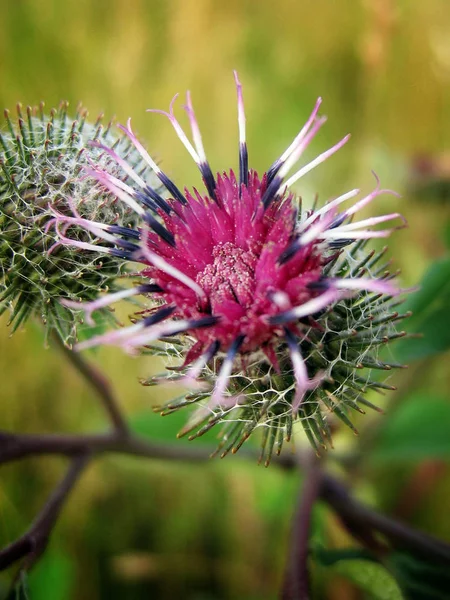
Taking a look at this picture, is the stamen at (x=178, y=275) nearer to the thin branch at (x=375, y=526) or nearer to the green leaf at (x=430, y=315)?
the green leaf at (x=430, y=315)

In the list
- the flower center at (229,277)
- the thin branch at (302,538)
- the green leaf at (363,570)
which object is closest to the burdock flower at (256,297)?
the flower center at (229,277)

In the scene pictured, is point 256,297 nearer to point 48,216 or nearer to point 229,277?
point 229,277

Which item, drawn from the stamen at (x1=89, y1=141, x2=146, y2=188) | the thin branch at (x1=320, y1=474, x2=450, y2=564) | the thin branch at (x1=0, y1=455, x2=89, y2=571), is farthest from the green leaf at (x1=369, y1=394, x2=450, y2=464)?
the stamen at (x1=89, y1=141, x2=146, y2=188)

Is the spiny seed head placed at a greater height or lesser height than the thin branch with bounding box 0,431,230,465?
greater

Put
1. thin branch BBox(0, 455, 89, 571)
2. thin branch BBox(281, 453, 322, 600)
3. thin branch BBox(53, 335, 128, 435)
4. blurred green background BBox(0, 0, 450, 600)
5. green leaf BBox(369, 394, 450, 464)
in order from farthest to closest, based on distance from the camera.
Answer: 1. blurred green background BBox(0, 0, 450, 600)
2. green leaf BBox(369, 394, 450, 464)
3. thin branch BBox(53, 335, 128, 435)
4. thin branch BBox(281, 453, 322, 600)
5. thin branch BBox(0, 455, 89, 571)

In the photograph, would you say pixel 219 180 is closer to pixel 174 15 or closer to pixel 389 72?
pixel 389 72

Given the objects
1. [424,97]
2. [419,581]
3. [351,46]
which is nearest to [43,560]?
[419,581]

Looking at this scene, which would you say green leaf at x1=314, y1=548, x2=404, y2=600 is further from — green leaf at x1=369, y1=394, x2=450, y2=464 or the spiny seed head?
the spiny seed head
